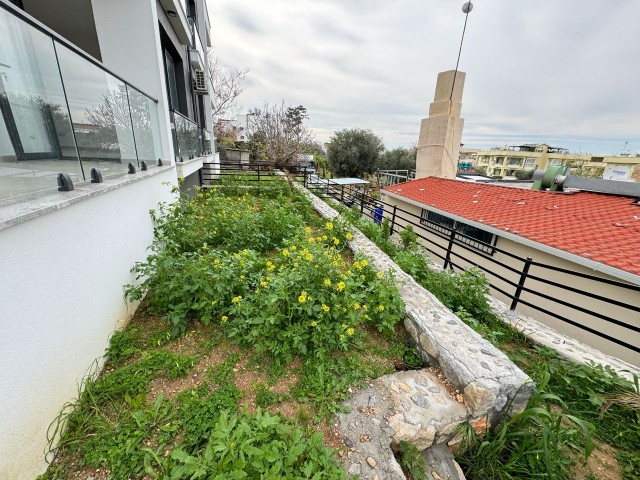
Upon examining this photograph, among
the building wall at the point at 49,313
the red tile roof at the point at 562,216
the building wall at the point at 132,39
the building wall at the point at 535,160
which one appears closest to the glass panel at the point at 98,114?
the building wall at the point at 49,313

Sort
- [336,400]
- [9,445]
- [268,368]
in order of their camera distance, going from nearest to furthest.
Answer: [9,445] < [336,400] < [268,368]

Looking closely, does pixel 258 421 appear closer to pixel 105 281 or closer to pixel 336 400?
pixel 336 400

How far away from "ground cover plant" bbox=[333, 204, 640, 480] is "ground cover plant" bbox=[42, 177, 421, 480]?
87 centimetres

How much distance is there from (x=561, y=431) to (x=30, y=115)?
15.2 feet

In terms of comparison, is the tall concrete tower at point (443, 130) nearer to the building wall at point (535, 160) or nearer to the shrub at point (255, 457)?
the shrub at point (255, 457)

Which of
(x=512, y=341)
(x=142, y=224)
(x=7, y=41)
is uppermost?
(x=7, y=41)

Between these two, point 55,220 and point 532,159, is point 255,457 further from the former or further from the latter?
point 532,159

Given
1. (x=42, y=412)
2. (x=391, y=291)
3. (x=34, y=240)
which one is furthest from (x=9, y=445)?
(x=391, y=291)

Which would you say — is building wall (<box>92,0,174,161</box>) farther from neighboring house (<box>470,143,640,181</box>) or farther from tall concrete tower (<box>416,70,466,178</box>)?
neighboring house (<box>470,143,640,181</box>)

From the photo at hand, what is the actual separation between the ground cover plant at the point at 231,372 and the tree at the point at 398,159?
28.7 metres

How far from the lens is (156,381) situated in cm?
211

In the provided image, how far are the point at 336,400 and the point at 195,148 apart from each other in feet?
26.5

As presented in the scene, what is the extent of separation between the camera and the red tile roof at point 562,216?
5.56 meters

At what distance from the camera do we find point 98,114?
2701 millimetres
